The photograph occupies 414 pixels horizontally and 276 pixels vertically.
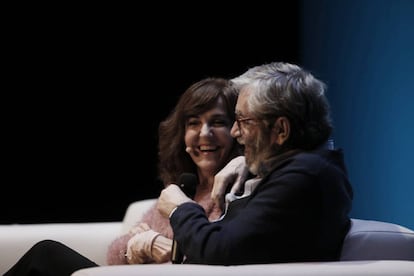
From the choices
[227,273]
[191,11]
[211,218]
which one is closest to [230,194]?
[211,218]

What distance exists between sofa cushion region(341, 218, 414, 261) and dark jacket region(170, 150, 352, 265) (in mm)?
44

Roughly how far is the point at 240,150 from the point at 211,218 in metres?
0.24

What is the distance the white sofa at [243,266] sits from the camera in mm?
1639

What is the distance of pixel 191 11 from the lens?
3.79 meters

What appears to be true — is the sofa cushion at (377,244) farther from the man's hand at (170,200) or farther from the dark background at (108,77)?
the dark background at (108,77)

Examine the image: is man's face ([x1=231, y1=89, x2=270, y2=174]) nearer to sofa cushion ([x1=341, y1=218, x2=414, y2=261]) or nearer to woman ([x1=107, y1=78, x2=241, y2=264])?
sofa cushion ([x1=341, y1=218, x2=414, y2=261])

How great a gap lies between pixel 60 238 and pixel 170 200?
78cm

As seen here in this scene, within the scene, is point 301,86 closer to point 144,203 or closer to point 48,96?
point 144,203

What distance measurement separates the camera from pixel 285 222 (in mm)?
1779

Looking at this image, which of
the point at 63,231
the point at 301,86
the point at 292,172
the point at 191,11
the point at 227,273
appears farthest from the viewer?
the point at 191,11

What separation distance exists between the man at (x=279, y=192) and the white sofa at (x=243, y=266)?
0.21 feet

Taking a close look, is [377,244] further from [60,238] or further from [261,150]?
[60,238]

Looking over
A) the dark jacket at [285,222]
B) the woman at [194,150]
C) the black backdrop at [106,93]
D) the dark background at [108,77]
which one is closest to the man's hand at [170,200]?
the dark jacket at [285,222]

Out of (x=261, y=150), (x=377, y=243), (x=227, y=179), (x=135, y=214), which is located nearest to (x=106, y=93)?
(x=135, y=214)
